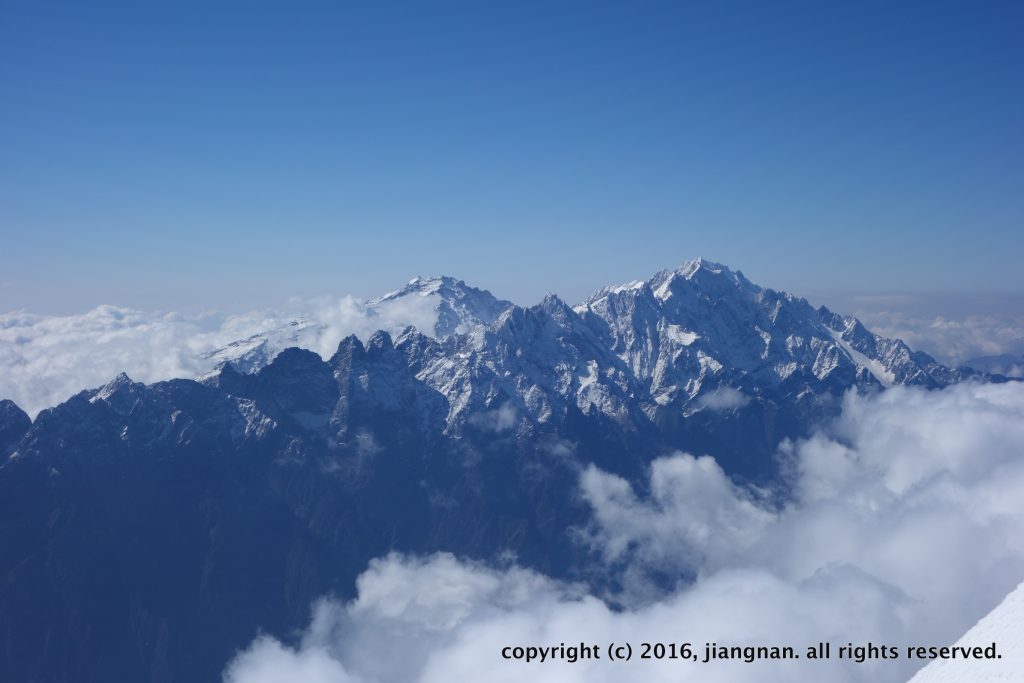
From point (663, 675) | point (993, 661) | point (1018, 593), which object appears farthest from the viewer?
point (663, 675)

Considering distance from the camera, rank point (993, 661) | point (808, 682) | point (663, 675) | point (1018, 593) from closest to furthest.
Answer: point (993, 661) → point (1018, 593) → point (808, 682) → point (663, 675)

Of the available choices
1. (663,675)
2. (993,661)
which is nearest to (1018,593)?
(993,661)

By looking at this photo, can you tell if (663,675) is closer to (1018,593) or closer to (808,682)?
(808,682)

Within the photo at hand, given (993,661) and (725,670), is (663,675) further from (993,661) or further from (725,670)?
(993,661)

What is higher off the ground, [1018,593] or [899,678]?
[1018,593]

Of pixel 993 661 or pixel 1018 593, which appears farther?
pixel 1018 593

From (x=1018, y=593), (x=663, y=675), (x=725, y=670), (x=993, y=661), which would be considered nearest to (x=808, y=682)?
(x=725, y=670)
